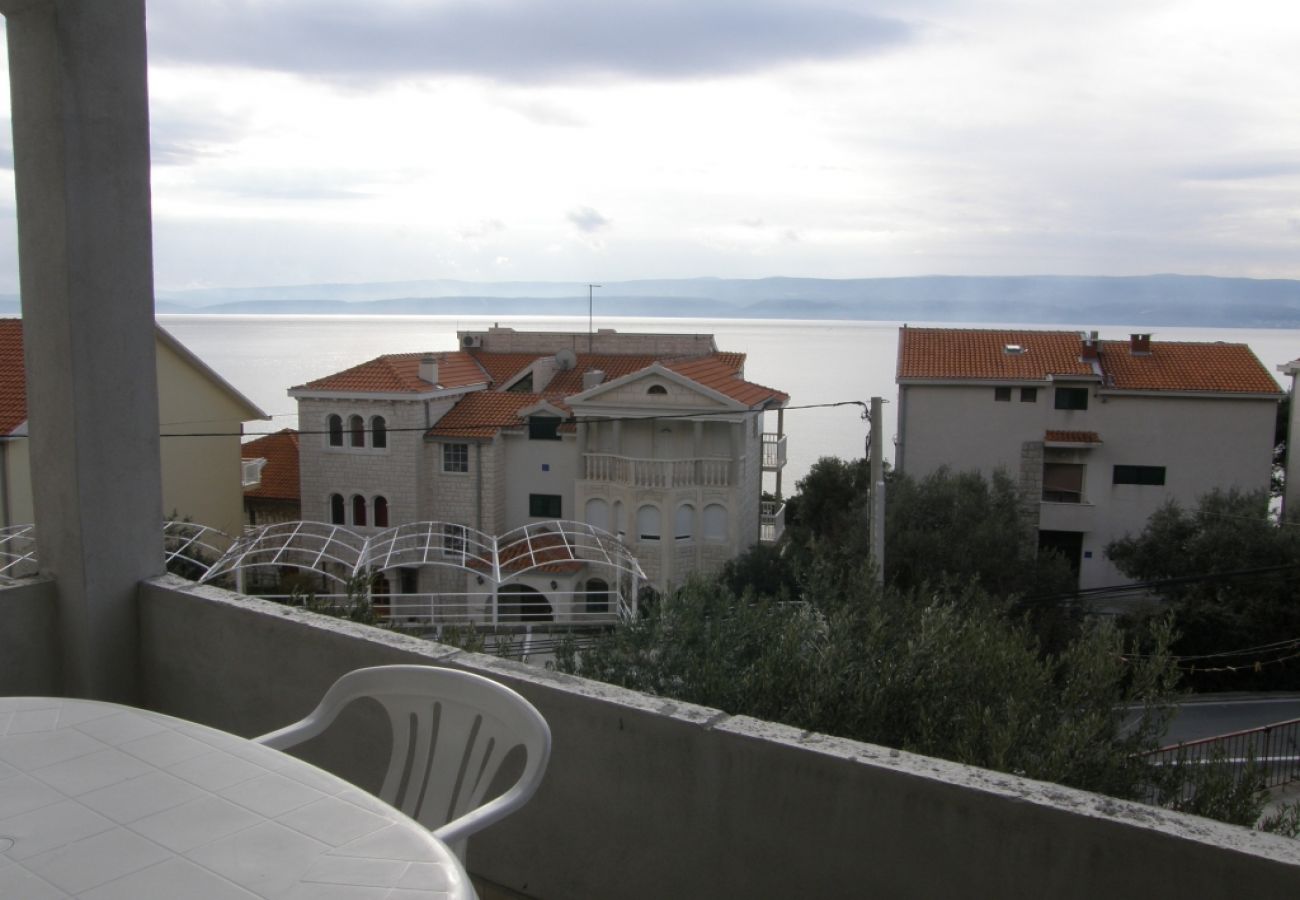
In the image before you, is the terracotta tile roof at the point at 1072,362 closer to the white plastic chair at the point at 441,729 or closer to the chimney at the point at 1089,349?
the chimney at the point at 1089,349

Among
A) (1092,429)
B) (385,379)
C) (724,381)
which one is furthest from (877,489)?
(385,379)

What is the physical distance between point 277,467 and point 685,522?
12.8m

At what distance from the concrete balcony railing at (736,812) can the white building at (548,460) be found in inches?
799

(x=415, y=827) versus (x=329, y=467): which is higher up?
(x=415, y=827)

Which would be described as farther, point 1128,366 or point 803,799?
point 1128,366

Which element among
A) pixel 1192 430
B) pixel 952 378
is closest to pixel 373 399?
pixel 952 378

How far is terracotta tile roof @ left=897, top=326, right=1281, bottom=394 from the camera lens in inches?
1013

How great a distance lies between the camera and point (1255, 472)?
84.2 ft

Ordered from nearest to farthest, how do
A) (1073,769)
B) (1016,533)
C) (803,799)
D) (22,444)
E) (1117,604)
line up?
(803,799) → (1073,769) → (22,444) → (1016,533) → (1117,604)

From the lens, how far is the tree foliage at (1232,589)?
20.2 metres

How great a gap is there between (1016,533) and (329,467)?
17.1 m

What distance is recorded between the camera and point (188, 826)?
5.44 feet

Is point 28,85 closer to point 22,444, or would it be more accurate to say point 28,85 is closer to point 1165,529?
point 22,444

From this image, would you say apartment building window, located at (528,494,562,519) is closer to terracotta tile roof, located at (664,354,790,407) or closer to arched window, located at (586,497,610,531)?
arched window, located at (586,497,610,531)
